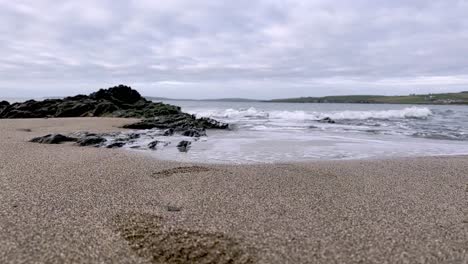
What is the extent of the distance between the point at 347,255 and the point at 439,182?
13.7ft

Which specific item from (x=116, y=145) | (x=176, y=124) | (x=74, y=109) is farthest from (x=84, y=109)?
(x=116, y=145)

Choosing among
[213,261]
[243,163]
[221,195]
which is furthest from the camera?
[243,163]

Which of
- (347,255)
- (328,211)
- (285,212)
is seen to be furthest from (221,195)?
(347,255)

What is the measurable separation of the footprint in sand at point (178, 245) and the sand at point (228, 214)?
0.01m

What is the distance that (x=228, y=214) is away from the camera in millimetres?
4680

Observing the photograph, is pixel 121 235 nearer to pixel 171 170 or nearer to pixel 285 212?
pixel 285 212

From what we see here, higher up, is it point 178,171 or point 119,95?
point 119,95

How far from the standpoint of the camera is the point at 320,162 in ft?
29.2

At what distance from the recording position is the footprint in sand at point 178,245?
3447 mm

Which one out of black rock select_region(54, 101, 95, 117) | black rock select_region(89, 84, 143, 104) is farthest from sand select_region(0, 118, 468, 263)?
black rock select_region(89, 84, 143, 104)

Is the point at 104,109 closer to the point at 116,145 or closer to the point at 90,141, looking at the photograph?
the point at 90,141

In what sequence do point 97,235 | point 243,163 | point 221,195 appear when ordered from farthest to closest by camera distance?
point 243,163
point 221,195
point 97,235

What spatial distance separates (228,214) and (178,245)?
109cm

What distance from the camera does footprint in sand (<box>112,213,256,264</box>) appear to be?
345cm
